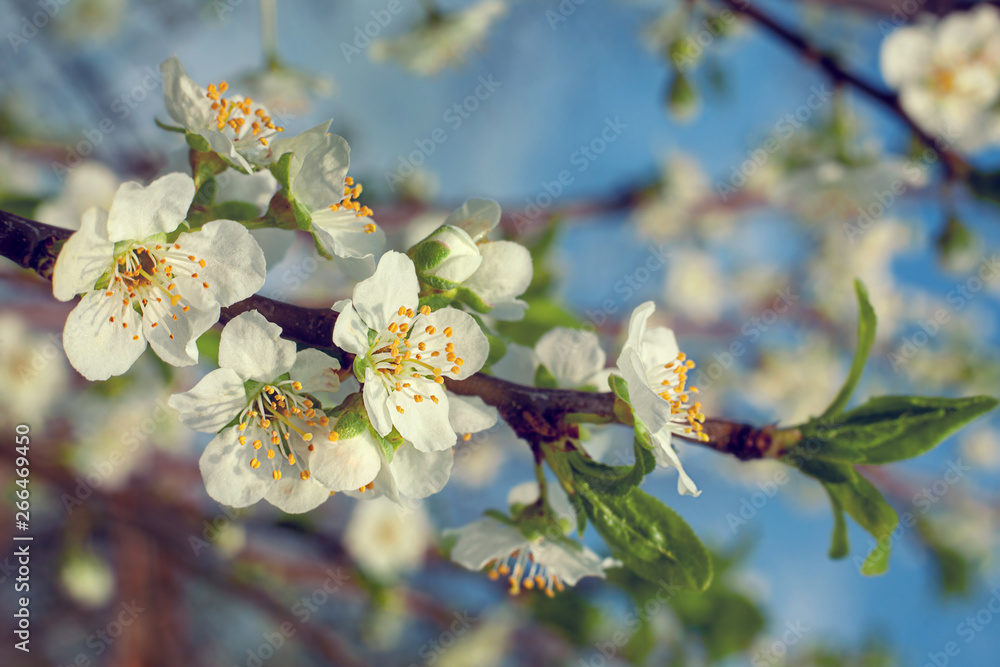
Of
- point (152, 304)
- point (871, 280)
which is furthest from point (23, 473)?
point (871, 280)

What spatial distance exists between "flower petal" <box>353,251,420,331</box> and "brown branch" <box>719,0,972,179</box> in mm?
1157

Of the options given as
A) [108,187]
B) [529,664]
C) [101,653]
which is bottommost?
[101,653]

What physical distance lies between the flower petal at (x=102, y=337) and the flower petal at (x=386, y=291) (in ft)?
0.83

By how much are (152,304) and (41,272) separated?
4.2 inches

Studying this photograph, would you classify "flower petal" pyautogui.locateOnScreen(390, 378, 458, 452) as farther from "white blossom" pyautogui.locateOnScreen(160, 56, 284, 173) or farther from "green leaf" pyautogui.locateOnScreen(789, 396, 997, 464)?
"green leaf" pyautogui.locateOnScreen(789, 396, 997, 464)

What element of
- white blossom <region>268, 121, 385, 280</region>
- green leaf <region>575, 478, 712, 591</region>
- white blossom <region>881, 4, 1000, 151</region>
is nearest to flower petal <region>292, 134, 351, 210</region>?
white blossom <region>268, 121, 385, 280</region>

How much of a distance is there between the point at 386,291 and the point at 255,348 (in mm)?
154

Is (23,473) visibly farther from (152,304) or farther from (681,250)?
(681,250)

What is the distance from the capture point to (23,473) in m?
1.74

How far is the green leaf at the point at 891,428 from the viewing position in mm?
787

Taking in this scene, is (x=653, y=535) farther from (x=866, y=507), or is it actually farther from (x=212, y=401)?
(x=212, y=401)

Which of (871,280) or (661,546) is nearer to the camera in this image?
(661,546)

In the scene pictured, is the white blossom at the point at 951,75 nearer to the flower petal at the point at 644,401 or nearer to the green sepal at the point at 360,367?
the flower petal at the point at 644,401

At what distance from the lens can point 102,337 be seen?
70cm
